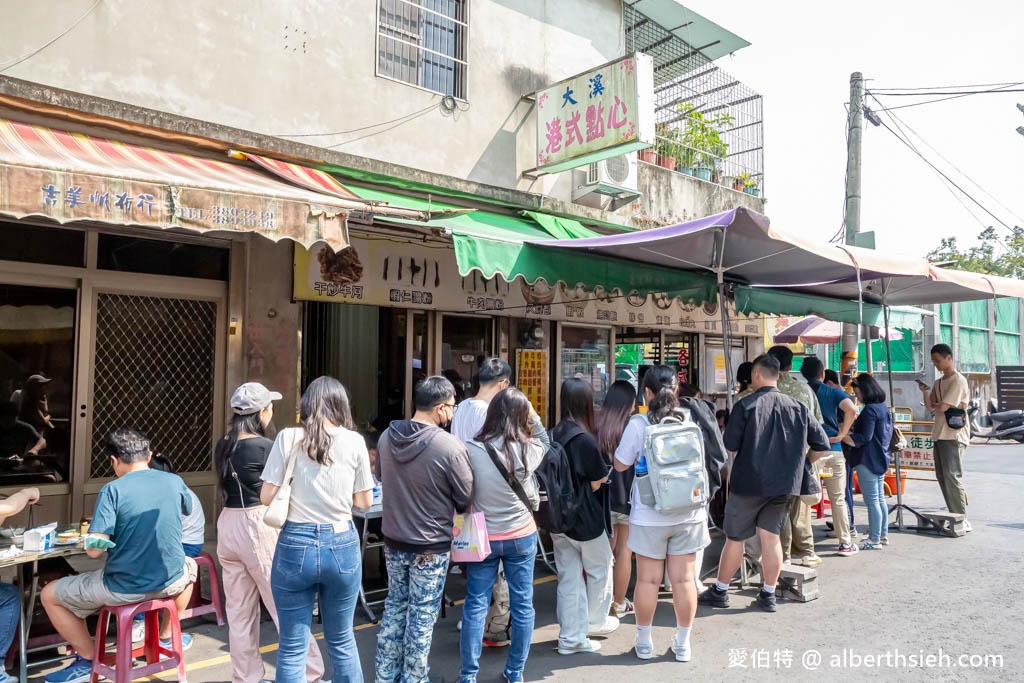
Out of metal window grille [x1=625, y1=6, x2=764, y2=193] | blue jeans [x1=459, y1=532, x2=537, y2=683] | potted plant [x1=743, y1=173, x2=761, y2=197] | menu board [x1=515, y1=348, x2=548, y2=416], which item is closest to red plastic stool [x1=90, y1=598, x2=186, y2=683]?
blue jeans [x1=459, y1=532, x2=537, y2=683]

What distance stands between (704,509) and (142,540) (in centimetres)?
337

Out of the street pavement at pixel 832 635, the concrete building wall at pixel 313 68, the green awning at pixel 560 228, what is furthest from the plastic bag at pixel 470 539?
the concrete building wall at pixel 313 68

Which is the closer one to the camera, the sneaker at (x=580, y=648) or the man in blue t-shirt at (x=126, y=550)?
the man in blue t-shirt at (x=126, y=550)

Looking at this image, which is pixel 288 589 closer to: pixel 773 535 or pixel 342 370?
pixel 773 535

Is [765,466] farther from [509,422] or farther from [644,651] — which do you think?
[509,422]

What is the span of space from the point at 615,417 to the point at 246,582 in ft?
8.54

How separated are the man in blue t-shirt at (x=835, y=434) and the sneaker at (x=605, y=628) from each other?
3.13 meters

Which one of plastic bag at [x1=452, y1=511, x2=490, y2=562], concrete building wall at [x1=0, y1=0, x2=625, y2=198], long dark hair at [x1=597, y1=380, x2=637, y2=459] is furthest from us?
concrete building wall at [x1=0, y1=0, x2=625, y2=198]

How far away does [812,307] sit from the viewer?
916 cm

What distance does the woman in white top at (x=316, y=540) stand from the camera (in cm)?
338

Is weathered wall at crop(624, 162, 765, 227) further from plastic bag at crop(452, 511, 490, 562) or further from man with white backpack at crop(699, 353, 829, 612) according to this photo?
plastic bag at crop(452, 511, 490, 562)

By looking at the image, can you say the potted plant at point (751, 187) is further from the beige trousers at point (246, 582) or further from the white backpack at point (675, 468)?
the beige trousers at point (246, 582)

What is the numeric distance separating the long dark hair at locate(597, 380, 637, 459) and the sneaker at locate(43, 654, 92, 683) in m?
3.44

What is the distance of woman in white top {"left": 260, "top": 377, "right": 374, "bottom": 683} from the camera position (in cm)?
338
